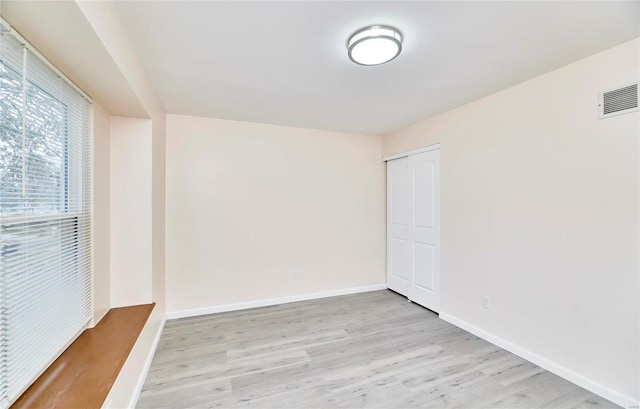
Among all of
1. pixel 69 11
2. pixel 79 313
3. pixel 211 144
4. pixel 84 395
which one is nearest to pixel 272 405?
pixel 84 395

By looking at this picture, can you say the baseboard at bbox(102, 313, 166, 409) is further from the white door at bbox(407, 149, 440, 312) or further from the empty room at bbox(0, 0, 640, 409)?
the white door at bbox(407, 149, 440, 312)

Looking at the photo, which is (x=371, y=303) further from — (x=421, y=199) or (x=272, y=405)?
(x=272, y=405)

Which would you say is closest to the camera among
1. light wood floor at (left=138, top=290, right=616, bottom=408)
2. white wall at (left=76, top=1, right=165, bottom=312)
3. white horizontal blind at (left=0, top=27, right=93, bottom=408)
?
white horizontal blind at (left=0, top=27, right=93, bottom=408)

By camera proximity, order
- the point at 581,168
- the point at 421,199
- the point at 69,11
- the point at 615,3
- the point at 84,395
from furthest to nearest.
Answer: the point at 421,199 < the point at 581,168 < the point at 615,3 < the point at 84,395 < the point at 69,11

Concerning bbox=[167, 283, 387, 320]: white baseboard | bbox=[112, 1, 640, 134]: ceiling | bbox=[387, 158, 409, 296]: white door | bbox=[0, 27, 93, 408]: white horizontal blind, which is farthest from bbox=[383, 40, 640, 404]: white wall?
bbox=[0, 27, 93, 408]: white horizontal blind

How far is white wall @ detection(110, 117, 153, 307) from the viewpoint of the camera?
2.23 metres


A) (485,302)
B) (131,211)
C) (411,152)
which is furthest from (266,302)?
(411,152)

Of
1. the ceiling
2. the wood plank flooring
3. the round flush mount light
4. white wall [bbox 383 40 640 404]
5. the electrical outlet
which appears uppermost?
the ceiling

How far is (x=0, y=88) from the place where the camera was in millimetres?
1103

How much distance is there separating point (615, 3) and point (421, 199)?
2318 mm

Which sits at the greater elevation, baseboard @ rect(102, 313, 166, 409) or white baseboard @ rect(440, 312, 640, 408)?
baseboard @ rect(102, 313, 166, 409)

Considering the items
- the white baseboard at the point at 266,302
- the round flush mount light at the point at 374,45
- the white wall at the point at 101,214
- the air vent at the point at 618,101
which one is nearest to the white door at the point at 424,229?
the white baseboard at the point at 266,302

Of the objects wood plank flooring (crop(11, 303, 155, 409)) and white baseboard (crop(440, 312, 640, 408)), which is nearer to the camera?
wood plank flooring (crop(11, 303, 155, 409))

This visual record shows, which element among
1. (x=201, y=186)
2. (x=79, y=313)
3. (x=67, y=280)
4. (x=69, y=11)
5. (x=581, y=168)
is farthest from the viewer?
(x=201, y=186)
